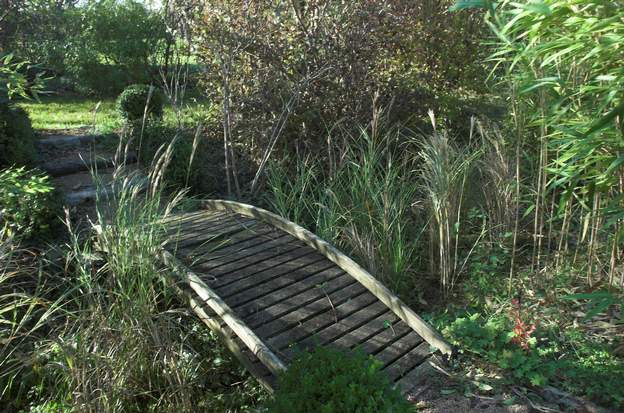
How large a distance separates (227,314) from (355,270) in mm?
1003

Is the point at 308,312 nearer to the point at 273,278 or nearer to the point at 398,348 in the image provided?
the point at 273,278

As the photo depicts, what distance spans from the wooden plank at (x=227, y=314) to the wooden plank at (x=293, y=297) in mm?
140

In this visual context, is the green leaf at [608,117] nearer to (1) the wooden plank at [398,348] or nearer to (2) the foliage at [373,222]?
(1) the wooden plank at [398,348]

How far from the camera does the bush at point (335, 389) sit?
2.28 meters

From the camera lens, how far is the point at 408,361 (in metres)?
3.25

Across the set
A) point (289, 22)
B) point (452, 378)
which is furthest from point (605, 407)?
point (289, 22)

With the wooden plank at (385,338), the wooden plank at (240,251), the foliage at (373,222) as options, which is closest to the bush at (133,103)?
the foliage at (373,222)

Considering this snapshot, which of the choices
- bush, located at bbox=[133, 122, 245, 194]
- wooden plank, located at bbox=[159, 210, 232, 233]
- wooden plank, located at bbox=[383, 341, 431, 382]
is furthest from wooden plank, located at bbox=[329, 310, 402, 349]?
bush, located at bbox=[133, 122, 245, 194]

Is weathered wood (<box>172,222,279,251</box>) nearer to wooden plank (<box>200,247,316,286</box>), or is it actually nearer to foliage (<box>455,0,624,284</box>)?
wooden plank (<box>200,247,316,286</box>)

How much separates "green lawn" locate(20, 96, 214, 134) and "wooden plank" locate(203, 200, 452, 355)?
2023 millimetres

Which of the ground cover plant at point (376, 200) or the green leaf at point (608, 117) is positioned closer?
the green leaf at point (608, 117)

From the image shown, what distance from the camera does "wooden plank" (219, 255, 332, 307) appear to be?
12.2ft

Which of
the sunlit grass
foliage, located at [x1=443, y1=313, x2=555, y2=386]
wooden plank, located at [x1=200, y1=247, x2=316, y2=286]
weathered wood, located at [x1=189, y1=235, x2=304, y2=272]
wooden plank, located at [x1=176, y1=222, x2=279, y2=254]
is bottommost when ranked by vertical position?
foliage, located at [x1=443, y1=313, x2=555, y2=386]

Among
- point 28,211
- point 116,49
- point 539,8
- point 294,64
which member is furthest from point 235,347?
point 116,49
